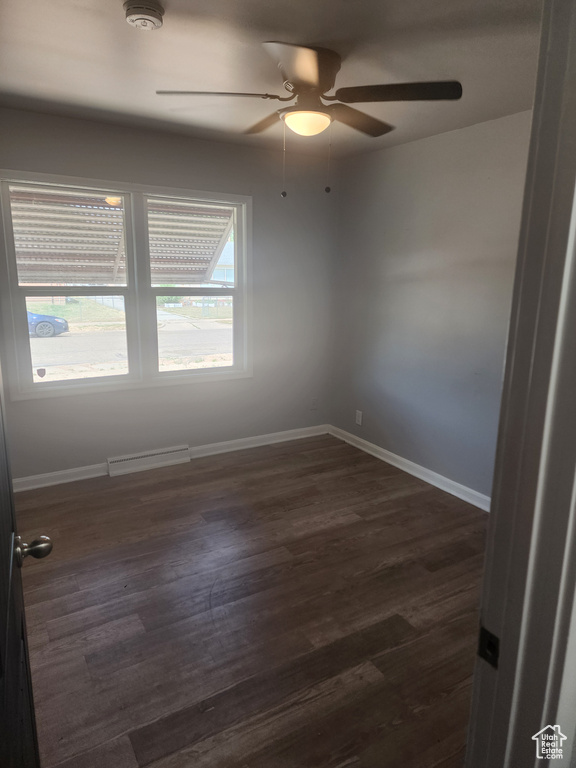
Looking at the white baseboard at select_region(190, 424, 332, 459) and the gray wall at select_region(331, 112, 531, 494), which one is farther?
the white baseboard at select_region(190, 424, 332, 459)

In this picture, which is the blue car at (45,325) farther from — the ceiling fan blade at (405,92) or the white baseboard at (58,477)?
the ceiling fan blade at (405,92)

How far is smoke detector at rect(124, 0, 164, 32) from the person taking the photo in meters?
1.78

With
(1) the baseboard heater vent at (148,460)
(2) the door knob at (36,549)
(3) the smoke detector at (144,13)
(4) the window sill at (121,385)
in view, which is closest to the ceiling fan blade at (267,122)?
(3) the smoke detector at (144,13)

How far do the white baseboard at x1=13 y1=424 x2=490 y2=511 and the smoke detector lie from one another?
2964 millimetres

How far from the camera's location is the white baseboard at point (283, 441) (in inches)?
137

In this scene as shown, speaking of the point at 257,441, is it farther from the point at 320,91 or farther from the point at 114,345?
the point at 320,91

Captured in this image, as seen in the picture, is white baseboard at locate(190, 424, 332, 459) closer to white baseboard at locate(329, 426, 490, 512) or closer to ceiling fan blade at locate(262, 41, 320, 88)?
white baseboard at locate(329, 426, 490, 512)

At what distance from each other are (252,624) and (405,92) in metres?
2.46

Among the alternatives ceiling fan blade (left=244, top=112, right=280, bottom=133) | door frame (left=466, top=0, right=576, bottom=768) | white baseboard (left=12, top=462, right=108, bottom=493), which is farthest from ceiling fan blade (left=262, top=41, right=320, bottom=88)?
white baseboard (left=12, top=462, right=108, bottom=493)

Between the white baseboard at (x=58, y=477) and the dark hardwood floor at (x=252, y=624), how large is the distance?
0.09m

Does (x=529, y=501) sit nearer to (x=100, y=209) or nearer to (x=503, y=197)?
(x=503, y=197)

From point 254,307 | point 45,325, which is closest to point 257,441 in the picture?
point 254,307

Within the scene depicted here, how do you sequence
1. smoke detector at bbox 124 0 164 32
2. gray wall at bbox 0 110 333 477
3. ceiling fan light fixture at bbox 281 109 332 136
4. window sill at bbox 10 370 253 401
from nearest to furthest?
smoke detector at bbox 124 0 164 32, ceiling fan light fixture at bbox 281 109 332 136, gray wall at bbox 0 110 333 477, window sill at bbox 10 370 253 401

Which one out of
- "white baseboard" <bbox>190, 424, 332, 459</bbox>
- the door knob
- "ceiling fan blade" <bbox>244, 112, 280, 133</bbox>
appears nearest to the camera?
the door knob
